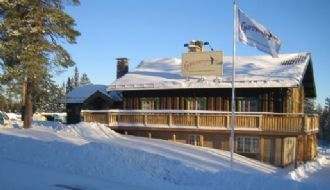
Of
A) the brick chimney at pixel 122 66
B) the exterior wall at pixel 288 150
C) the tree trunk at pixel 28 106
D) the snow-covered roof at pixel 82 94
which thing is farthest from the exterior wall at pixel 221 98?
the snow-covered roof at pixel 82 94

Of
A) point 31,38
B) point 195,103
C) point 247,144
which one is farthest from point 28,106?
point 247,144

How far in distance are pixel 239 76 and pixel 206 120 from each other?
4.52 m

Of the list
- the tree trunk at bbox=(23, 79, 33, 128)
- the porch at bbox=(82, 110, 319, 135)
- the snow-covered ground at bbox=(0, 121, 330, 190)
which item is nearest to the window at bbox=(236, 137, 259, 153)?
the porch at bbox=(82, 110, 319, 135)

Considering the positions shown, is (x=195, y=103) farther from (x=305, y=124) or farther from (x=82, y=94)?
(x=82, y=94)

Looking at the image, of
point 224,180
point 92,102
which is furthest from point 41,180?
point 92,102

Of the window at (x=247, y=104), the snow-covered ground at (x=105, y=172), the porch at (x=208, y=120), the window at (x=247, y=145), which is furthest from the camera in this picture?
the window at (x=247, y=104)

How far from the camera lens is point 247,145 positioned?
3153 centimetres

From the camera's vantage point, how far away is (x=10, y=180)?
14.4 metres

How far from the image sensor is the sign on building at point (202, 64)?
34.2 m

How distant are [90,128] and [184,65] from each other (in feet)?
31.0

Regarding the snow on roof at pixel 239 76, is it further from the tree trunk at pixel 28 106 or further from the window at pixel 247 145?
the tree trunk at pixel 28 106

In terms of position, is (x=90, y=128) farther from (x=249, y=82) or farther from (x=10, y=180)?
(x=10, y=180)

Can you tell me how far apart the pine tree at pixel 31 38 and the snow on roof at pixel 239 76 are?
6.98 metres

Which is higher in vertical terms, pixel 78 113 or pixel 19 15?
pixel 19 15
